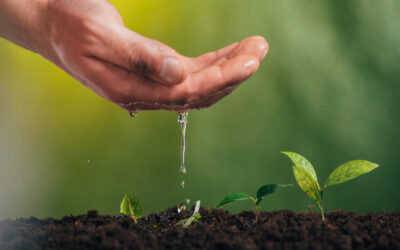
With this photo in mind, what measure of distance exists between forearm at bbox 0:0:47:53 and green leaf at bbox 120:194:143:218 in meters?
0.53

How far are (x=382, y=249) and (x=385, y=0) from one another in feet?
4.70

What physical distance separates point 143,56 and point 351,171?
63 centimetres

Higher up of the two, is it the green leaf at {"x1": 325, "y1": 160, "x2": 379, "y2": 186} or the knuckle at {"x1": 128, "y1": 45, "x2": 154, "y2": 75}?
the knuckle at {"x1": 128, "y1": 45, "x2": 154, "y2": 75}

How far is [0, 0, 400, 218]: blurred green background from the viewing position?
72.5 inches

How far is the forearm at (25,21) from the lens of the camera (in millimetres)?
1106

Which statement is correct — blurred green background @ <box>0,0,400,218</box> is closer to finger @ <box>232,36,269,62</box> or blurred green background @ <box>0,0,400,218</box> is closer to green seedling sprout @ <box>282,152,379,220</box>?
green seedling sprout @ <box>282,152,379,220</box>

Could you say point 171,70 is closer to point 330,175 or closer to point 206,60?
point 206,60

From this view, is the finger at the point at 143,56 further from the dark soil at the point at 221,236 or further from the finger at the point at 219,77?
the dark soil at the point at 221,236

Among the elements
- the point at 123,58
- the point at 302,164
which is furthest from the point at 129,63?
the point at 302,164

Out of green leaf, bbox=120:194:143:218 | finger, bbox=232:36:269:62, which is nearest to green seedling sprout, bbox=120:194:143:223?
green leaf, bbox=120:194:143:218

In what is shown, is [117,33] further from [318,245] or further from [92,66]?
[318,245]

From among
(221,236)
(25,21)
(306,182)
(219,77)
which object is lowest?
(221,236)

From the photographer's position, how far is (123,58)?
2.94 feet

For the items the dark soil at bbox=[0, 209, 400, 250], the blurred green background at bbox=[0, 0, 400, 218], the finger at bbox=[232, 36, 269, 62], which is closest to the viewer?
the dark soil at bbox=[0, 209, 400, 250]
